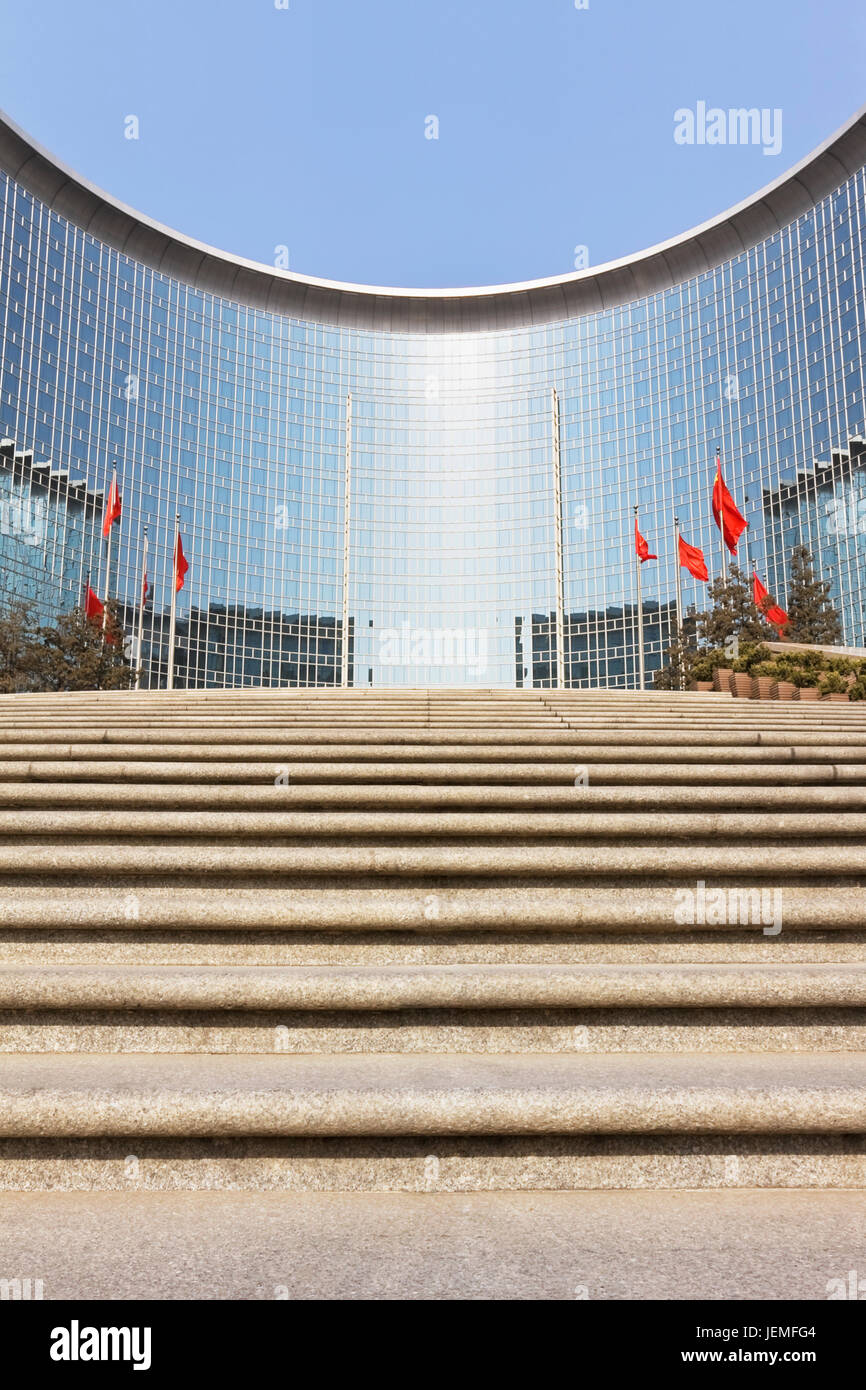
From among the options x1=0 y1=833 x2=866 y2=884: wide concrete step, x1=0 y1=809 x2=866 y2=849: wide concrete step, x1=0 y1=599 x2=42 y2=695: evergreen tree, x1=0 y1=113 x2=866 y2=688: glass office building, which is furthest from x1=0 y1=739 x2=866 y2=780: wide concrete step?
x1=0 y1=113 x2=866 y2=688: glass office building

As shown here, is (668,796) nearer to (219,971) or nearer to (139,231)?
(219,971)

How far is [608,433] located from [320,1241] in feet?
225

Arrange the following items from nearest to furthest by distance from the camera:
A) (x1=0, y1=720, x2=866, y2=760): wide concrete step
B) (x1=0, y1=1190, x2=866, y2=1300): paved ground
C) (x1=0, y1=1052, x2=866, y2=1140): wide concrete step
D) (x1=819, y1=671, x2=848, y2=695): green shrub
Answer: (x1=0, y1=1190, x2=866, y2=1300): paved ground
(x1=0, y1=1052, x2=866, y2=1140): wide concrete step
(x1=0, y1=720, x2=866, y2=760): wide concrete step
(x1=819, y1=671, x2=848, y2=695): green shrub

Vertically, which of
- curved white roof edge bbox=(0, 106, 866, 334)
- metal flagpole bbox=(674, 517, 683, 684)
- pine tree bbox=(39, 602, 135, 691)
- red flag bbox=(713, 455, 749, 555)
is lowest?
pine tree bbox=(39, 602, 135, 691)

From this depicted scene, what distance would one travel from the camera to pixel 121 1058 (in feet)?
10.6

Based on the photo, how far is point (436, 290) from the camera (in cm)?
6962

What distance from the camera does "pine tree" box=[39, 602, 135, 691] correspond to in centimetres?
3434

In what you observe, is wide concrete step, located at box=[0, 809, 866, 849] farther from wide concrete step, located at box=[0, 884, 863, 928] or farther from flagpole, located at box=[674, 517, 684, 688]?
flagpole, located at box=[674, 517, 684, 688]

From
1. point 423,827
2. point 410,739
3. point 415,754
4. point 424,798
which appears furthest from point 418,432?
point 423,827

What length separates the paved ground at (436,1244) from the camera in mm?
2105

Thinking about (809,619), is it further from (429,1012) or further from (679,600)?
(429,1012)

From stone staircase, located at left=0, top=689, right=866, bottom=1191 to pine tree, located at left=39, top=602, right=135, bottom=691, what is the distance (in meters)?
30.0

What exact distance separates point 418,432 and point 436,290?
1072 centimetres
